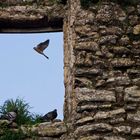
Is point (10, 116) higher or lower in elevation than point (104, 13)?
lower

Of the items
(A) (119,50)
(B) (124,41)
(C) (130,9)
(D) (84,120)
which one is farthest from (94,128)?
(C) (130,9)

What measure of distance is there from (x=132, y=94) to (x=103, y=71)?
40cm

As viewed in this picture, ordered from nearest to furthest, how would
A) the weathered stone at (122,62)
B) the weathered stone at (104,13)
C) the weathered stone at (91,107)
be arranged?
the weathered stone at (91,107), the weathered stone at (122,62), the weathered stone at (104,13)

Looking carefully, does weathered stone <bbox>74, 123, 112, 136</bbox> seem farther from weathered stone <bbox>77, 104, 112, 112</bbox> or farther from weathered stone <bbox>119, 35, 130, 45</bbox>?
weathered stone <bbox>119, 35, 130, 45</bbox>

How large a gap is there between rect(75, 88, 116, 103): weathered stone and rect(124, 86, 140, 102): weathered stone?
0.14 m

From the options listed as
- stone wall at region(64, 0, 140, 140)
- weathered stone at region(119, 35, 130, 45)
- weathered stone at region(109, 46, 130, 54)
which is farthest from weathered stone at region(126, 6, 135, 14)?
weathered stone at region(109, 46, 130, 54)

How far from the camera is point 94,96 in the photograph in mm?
6676

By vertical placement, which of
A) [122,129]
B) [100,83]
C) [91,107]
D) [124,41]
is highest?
[124,41]

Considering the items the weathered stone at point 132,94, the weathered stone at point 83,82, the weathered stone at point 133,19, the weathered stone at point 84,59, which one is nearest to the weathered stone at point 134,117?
the weathered stone at point 132,94

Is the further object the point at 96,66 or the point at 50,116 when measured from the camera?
the point at 50,116

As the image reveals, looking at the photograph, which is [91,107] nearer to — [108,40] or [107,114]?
[107,114]

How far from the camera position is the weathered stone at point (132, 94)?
668cm

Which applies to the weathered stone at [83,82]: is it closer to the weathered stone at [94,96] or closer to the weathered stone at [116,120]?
the weathered stone at [94,96]

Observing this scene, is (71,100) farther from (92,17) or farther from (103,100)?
(92,17)
